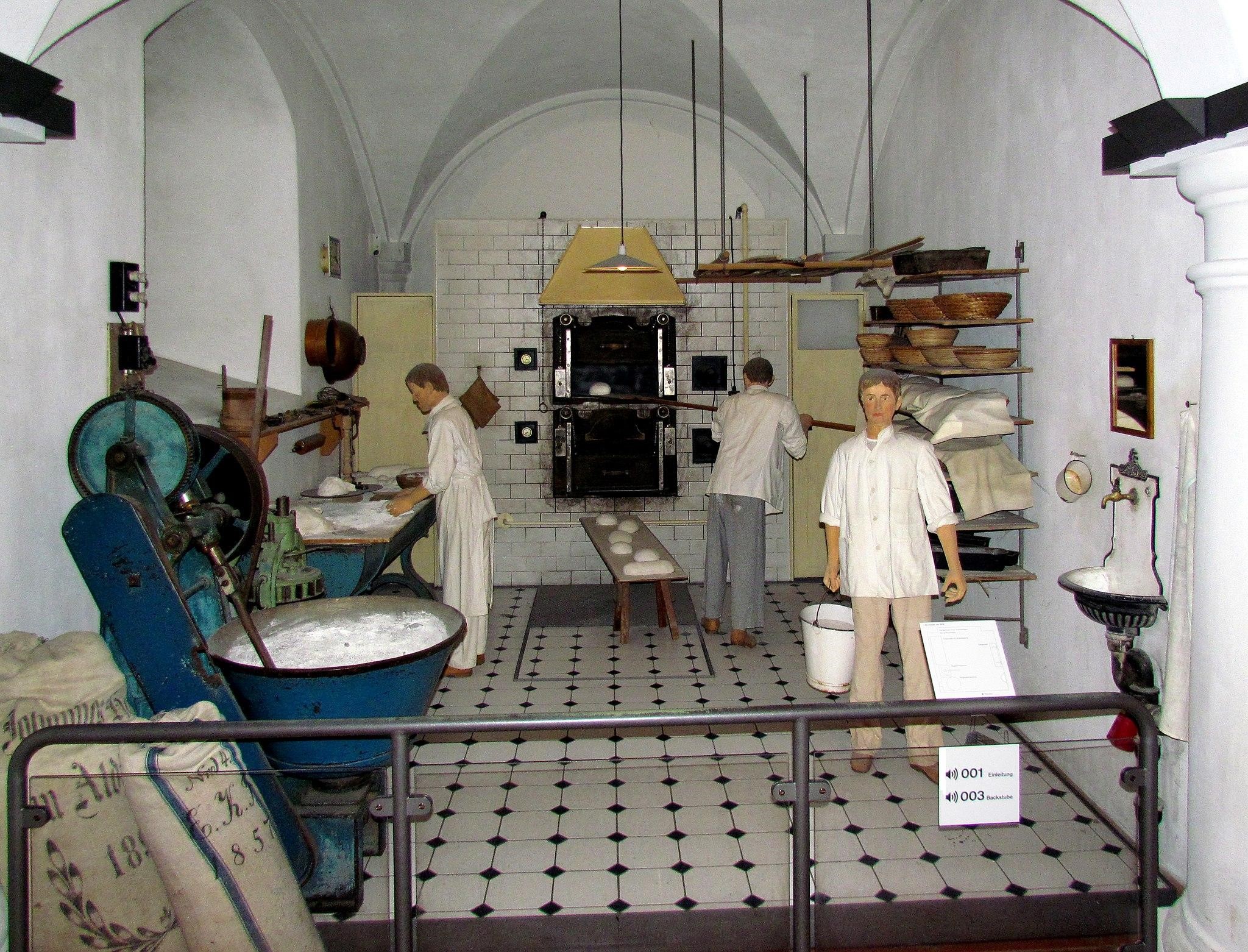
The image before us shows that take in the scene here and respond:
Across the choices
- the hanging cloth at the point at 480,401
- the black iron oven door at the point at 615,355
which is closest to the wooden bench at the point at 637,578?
the black iron oven door at the point at 615,355

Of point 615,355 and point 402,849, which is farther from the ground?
point 615,355

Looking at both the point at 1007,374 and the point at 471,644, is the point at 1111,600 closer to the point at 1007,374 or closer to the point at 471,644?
the point at 1007,374

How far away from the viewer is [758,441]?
6.88m

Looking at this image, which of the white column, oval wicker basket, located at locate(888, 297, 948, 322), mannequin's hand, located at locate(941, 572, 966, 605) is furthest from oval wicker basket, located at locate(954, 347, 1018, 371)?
the white column

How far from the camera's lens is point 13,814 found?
2.65m

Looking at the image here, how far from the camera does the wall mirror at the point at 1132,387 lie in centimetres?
413

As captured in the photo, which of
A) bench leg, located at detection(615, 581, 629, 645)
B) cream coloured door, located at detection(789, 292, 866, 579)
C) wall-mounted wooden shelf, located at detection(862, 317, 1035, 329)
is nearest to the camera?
wall-mounted wooden shelf, located at detection(862, 317, 1035, 329)

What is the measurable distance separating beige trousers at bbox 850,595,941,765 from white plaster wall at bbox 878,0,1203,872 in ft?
2.39

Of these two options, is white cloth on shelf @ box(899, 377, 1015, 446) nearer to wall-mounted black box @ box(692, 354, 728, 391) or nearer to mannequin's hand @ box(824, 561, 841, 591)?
mannequin's hand @ box(824, 561, 841, 591)

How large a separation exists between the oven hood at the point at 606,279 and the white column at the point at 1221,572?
5426mm

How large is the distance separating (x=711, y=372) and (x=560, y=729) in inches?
243

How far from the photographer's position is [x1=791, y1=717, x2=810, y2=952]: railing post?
8.96 feet

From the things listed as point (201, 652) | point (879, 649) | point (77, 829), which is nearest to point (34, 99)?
point (201, 652)

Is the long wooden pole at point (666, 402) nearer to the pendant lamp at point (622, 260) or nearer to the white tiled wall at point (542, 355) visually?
the white tiled wall at point (542, 355)
